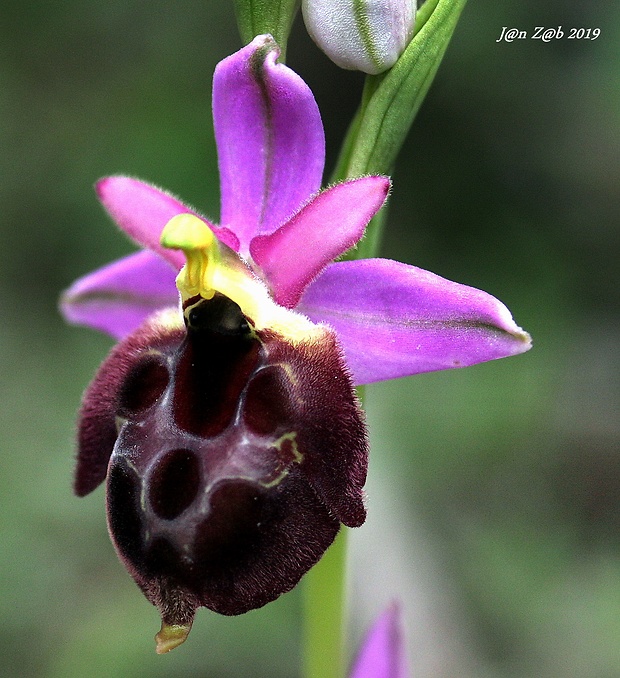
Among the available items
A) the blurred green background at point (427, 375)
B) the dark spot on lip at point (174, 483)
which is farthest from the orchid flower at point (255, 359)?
the blurred green background at point (427, 375)

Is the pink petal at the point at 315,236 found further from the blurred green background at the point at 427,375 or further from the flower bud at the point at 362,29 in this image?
the blurred green background at the point at 427,375

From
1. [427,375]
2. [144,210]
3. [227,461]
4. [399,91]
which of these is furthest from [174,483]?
[427,375]

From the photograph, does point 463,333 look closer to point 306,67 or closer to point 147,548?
point 147,548

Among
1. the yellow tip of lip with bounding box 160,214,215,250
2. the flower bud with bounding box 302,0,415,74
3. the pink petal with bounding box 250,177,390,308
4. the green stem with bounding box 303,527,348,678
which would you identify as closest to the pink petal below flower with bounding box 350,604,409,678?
the green stem with bounding box 303,527,348,678

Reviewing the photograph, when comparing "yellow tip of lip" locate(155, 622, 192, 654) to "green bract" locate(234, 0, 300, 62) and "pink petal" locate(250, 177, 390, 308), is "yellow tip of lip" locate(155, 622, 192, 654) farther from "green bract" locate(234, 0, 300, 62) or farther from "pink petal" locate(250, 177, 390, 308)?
"green bract" locate(234, 0, 300, 62)

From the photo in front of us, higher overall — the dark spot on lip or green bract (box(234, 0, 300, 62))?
green bract (box(234, 0, 300, 62))

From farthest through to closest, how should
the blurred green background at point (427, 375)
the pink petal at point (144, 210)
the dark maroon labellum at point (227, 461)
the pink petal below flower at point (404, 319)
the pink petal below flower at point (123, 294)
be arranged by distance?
the blurred green background at point (427, 375), the pink petal below flower at point (123, 294), the pink petal at point (144, 210), the pink petal below flower at point (404, 319), the dark maroon labellum at point (227, 461)
